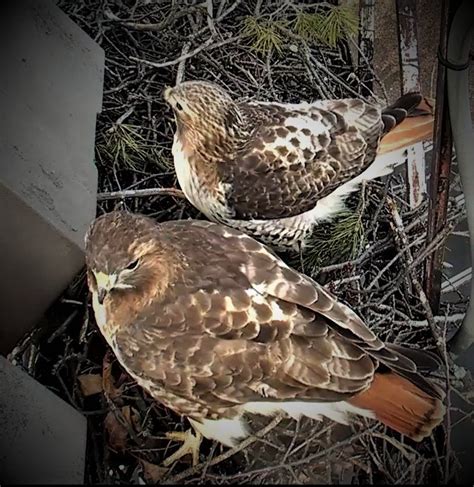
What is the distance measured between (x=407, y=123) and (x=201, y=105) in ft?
0.96

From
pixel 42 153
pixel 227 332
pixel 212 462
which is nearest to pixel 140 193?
pixel 42 153

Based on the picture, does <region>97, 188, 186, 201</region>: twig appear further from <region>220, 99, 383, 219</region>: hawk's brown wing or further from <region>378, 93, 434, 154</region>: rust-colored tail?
<region>378, 93, 434, 154</region>: rust-colored tail

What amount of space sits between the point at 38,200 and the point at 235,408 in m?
0.38

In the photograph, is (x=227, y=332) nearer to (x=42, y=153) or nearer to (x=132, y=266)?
(x=132, y=266)

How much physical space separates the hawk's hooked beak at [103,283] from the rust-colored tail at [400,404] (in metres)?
0.32

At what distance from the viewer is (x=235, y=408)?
0.97 m

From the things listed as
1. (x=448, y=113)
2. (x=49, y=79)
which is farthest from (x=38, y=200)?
(x=448, y=113)

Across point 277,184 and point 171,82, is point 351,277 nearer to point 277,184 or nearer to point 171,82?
point 277,184

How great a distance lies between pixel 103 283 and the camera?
0.95m

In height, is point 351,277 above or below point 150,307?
below

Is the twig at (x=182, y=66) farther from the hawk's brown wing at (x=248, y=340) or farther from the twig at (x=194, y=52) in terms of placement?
the hawk's brown wing at (x=248, y=340)

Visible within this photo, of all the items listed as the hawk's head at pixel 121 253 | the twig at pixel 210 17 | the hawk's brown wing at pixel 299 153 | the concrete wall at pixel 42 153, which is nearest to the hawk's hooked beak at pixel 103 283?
the hawk's head at pixel 121 253

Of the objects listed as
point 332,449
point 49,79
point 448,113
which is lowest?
point 332,449

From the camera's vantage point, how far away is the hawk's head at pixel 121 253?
3.12ft
